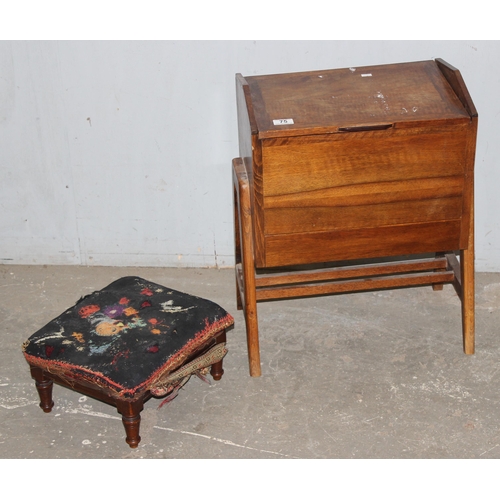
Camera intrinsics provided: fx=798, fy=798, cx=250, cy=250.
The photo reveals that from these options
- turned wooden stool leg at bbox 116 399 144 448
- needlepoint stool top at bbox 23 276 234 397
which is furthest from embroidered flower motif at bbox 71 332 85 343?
turned wooden stool leg at bbox 116 399 144 448

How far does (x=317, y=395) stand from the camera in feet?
10.3

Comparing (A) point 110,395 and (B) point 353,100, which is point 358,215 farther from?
(A) point 110,395

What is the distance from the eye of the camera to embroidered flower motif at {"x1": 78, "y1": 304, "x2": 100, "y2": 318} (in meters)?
3.08

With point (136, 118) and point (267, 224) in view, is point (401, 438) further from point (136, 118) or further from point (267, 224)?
point (136, 118)

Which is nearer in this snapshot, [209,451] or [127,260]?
[209,451]

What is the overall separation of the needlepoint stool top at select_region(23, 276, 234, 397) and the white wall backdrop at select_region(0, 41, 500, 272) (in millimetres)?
900

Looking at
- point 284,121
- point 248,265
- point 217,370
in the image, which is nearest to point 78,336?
point 217,370

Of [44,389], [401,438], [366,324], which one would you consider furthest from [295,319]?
[44,389]

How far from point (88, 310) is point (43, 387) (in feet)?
1.11

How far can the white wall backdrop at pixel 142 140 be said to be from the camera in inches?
143

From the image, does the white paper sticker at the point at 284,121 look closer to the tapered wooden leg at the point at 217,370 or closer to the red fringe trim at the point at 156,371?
the red fringe trim at the point at 156,371

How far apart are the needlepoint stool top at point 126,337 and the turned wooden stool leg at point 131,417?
0.08 m

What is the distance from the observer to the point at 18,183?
4066mm

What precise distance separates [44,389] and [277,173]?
1219 millimetres
